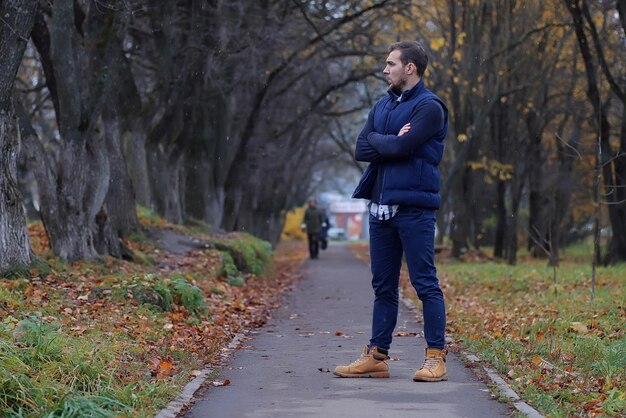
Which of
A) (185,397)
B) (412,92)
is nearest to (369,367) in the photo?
(185,397)

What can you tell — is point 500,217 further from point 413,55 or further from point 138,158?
point 413,55

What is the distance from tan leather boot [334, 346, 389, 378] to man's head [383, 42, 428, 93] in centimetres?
201

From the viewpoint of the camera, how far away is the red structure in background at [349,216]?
12862 cm

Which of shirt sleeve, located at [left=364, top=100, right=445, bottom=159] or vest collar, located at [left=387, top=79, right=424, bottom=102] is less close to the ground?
vest collar, located at [left=387, top=79, right=424, bottom=102]

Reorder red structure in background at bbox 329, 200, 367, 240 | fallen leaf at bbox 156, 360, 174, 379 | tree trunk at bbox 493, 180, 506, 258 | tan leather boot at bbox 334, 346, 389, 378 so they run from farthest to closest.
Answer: red structure in background at bbox 329, 200, 367, 240 → tree trunk at bbox 493, 180, 506, 258 → tan leather boot at bbox 334, 346, 389, 378 → fallen leaf at bbox 156, 360, 174, 379

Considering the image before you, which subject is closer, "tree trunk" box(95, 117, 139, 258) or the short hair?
the short hair

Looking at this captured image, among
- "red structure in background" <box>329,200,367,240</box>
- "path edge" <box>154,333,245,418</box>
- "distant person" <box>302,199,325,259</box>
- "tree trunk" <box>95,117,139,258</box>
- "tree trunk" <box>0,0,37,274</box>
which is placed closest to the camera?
"path edge" <box>154,333,245,418</box>

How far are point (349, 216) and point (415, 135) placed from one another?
126m

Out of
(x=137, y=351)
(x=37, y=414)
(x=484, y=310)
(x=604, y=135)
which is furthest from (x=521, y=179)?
(x=37, y=414)

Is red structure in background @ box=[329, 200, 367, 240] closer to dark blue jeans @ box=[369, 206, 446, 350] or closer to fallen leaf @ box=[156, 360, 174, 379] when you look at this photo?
fallen leaf @ box=[156, 360, 174, 379]

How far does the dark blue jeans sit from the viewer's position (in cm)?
807

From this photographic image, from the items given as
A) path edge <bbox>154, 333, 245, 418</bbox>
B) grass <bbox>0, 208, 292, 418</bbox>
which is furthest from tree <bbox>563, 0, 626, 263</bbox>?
path edge <bbox>154, 333, 245, 418</bbox>

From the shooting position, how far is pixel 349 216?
133875mm

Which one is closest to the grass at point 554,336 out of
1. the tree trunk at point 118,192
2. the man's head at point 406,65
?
the man's head at point 406,65
